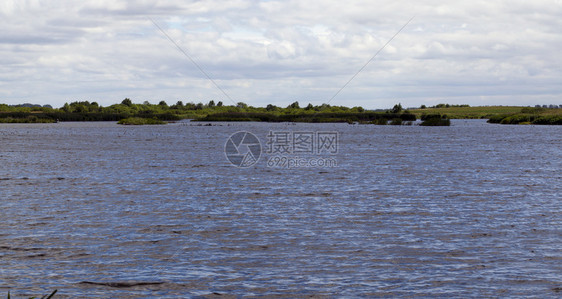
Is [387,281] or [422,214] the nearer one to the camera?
[387,281]

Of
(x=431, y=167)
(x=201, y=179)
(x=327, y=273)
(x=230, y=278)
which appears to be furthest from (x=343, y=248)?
(x=431, y=167)

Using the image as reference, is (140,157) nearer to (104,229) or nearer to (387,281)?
(104,229)

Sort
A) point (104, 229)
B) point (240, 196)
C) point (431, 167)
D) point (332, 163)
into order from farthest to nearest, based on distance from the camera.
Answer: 1. point (332, 163)
2. point (431, 167)
3. point (240, 196)
4. point (104, 229)

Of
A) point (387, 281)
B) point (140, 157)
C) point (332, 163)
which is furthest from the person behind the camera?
point (140, 157)

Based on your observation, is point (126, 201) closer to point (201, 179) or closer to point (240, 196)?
point (240, 196)

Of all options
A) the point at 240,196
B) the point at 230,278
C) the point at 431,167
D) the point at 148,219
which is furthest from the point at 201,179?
the point at 230,278

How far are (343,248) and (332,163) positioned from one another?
115 feet

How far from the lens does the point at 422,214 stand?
24516 millimetres
